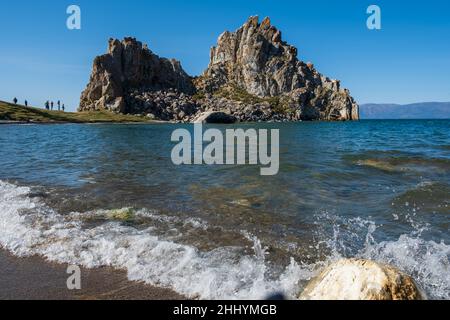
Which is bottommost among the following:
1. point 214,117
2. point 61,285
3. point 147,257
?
point 61,285

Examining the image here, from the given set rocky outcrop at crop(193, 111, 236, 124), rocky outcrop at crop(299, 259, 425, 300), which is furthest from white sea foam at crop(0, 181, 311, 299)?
rocky outcrop at crop(193, 111, 236, 124)

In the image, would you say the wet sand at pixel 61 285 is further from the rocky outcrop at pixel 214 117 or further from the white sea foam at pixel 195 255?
the rocky outcrop at pixel 214 117

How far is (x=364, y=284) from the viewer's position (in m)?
6.28

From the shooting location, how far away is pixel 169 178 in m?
21.0

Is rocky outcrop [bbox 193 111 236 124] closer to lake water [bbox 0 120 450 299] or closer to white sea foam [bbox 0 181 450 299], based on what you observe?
lake water [bbox 0 120 450 299]

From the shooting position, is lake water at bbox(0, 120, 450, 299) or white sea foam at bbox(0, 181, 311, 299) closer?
Answer: white sea foam at bbox(0, 181, 311, 299)

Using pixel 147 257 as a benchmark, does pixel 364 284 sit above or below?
above

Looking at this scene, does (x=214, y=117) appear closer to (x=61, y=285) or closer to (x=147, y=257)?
(x=147, y=257)

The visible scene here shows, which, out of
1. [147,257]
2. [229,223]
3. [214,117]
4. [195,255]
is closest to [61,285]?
[147,257]

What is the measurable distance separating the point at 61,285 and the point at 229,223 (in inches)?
235

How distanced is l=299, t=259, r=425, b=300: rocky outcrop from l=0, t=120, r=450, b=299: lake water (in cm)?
119

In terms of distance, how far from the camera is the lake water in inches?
345

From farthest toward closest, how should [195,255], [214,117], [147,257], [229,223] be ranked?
[214,117], [229,223], [195,255], [147,257]

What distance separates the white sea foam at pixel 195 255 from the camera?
8023 millimetres
